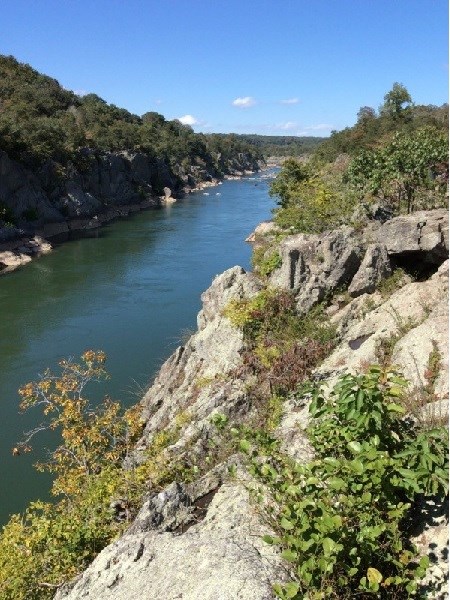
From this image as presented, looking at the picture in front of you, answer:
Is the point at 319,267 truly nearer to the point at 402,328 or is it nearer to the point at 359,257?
the point at 359,257

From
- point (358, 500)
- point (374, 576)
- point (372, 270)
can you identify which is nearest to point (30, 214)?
point (372, 270)

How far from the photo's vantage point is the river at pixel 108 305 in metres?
18.3

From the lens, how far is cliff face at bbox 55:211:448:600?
17.3 feet

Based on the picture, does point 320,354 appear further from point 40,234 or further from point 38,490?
point 40,234

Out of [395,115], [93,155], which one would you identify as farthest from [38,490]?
[93,155]

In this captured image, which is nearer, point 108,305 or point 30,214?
point 108,305

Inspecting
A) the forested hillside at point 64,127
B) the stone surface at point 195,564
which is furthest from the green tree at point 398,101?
the stone surface at point 195,564

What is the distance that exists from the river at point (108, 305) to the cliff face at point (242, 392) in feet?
15.6

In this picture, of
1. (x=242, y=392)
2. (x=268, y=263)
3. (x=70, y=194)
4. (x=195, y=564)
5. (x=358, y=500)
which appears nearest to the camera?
(x=358, y=500)

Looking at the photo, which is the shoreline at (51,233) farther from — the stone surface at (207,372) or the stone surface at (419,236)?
the stone surface at (419,236)

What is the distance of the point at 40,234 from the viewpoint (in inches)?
1966

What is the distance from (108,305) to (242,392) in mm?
21034

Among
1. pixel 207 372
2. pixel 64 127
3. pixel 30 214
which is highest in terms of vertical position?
pixel 64 127

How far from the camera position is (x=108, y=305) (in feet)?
101
